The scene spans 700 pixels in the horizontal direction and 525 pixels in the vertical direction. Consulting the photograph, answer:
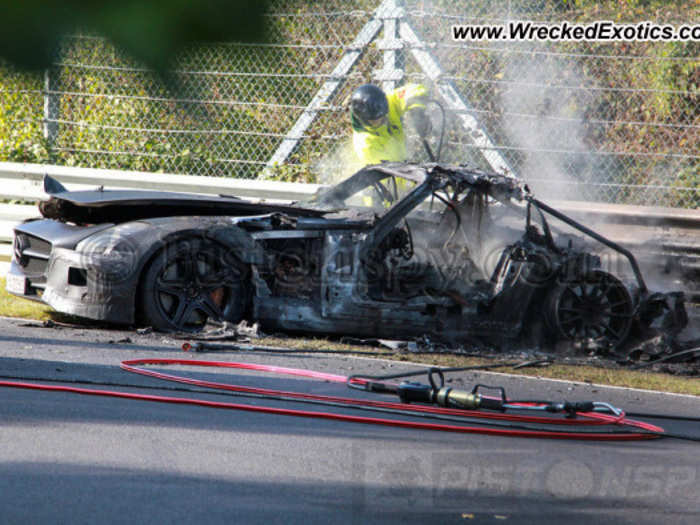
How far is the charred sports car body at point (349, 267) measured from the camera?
714 centimetres

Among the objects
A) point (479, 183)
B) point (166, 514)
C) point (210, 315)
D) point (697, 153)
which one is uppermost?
point (697, 153)

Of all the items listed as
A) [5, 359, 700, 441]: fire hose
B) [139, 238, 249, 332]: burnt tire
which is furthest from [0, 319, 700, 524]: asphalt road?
[139, 238, 249, 332]: burnt tire

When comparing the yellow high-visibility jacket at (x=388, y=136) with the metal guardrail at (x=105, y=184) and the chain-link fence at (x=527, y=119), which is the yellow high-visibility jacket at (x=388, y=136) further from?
the metal guardrail at (x=105, y=184)

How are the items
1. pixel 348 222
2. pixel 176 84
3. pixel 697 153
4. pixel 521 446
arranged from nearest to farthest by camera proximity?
pixel 176 84
pixel 521 446
pixel 348 222
pixel 697 153

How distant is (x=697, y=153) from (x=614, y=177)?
88 centimetres

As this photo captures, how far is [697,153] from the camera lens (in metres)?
9.77

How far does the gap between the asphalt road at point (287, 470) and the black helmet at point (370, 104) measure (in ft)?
13.6

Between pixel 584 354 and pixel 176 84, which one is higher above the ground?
pixel 176 84

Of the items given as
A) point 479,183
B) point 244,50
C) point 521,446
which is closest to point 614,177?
point 479,183

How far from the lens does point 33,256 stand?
7.52m

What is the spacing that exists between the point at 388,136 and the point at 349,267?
274 cm

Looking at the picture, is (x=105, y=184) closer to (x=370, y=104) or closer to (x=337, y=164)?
(x=337, y=164)

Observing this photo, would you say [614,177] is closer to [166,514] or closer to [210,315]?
[210,315]

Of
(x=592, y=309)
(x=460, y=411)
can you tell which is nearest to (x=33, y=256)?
(x=460, y=411)
